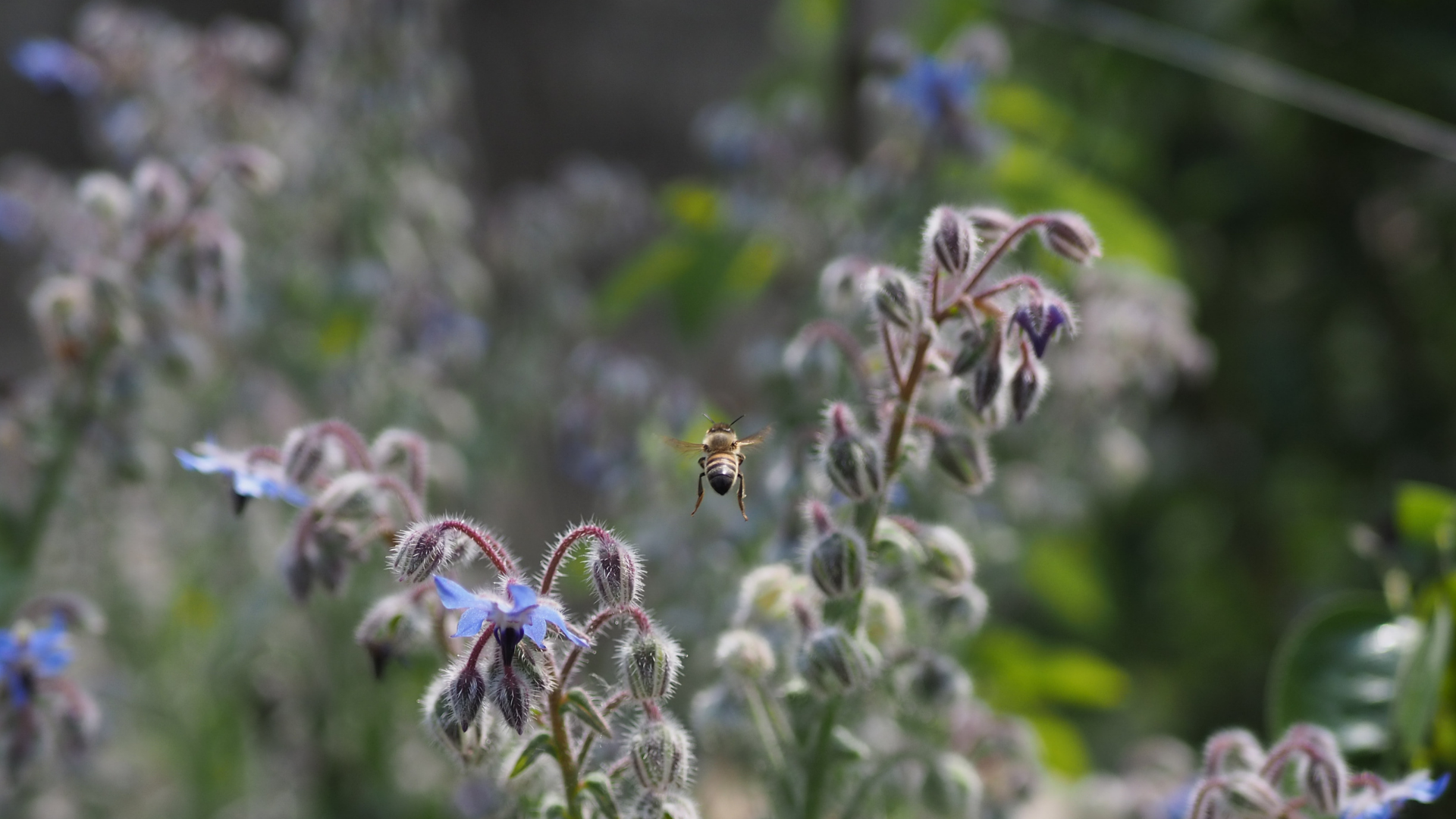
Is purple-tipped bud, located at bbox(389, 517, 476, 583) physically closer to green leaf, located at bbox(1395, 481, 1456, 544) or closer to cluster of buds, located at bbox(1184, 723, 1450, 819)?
cluster of buds, located at bbox(1184, 723, 1450, 819)

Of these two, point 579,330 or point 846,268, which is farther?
point 579,330

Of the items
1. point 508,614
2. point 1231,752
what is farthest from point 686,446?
point 1231,752

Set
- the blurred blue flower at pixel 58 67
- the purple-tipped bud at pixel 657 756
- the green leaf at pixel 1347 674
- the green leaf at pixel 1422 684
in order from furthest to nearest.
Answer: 1. the blurred blue flower at pixel 58 67
2. the green leaf at pixel 1347 674
3. the green leaf at pixel 1422 684
4. the purple-tipped bud at pixel 657 756

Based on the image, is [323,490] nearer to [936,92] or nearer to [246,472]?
[246,472]

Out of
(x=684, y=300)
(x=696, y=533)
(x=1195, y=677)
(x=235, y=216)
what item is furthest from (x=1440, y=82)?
(x=235, y=216)

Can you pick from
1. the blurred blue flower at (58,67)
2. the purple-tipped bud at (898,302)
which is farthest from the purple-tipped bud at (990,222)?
the blurred blue flower at (58,67)

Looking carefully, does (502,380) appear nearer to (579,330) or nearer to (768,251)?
(579,330)

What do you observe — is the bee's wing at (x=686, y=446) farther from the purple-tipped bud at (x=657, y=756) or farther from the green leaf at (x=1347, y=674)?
the green leaf at (x=1347, y=674)
